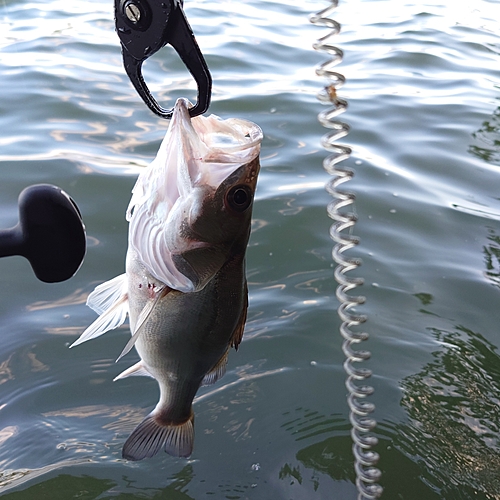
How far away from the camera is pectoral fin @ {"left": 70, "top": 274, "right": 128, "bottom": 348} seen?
199cm

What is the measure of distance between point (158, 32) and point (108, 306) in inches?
41.2

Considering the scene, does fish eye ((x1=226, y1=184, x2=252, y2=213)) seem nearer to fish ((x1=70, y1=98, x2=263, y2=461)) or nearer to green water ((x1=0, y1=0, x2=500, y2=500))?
fish ((x1=70, y1=98, x2=263, y2=461))

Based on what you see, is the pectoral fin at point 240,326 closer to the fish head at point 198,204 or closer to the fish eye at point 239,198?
the fish head at point 198,204

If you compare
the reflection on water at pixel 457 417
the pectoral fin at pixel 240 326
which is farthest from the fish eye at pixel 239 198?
the reflection on water at pixel 457 417

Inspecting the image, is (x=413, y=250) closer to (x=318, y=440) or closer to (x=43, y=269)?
(x=318, y=440)

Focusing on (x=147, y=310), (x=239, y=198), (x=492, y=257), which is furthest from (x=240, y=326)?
(x=492, y=257)

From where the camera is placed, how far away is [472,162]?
5.55 m

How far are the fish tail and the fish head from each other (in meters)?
0.54

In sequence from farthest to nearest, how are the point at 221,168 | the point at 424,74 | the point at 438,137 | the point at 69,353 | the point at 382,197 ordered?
the point at 424,74, the point at 438,137, the point at 382,197, the point at 69,353, the point at 221,168

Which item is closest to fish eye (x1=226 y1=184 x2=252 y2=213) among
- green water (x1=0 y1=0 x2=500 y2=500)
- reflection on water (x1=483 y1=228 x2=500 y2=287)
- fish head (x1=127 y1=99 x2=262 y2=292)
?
fish head (x1=127 y1=99 x2=262 y2=292)

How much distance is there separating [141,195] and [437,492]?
1968 millimetres

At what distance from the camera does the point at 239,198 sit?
187cm

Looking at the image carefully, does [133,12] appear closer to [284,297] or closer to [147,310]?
[147,310]

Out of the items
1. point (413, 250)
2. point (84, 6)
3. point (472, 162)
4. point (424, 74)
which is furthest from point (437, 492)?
point (84, 6)
